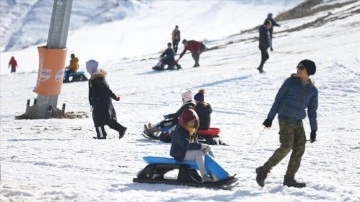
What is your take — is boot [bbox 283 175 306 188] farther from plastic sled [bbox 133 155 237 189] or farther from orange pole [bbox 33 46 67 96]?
orange pole [bbox 33 46 67 96]

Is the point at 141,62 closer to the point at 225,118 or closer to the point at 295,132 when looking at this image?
the point at 225,118

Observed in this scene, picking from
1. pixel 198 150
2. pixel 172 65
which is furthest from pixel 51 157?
pixel 172 65

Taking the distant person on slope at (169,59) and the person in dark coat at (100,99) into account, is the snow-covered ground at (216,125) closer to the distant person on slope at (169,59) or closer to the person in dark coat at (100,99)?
the person in dark coat at (100,99)

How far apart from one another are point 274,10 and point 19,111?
267 ft

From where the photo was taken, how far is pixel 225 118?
16.7 m

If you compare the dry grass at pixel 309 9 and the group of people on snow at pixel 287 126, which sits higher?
the dry grass at pixel 309 9

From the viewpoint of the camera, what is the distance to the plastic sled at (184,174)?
8688mm

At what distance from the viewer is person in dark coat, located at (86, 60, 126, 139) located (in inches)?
520

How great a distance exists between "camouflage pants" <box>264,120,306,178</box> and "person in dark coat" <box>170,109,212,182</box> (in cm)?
77

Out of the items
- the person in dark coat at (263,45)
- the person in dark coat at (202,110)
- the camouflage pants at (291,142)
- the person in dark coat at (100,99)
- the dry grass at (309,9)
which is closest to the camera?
the camouflage pants at (291,142)

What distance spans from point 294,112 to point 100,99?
561 centimetres

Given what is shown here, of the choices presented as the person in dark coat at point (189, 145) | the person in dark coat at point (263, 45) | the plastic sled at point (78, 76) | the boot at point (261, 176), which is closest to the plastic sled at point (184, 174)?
the person in dark coat at point (189, 145)

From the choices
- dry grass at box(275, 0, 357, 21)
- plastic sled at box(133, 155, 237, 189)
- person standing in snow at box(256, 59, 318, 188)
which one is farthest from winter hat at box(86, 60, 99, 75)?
dry grass at box(275, 0, 357, 21)

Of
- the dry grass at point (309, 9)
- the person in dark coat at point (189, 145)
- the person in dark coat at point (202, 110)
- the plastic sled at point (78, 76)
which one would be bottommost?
the person in dark coat at point (189, 145)
